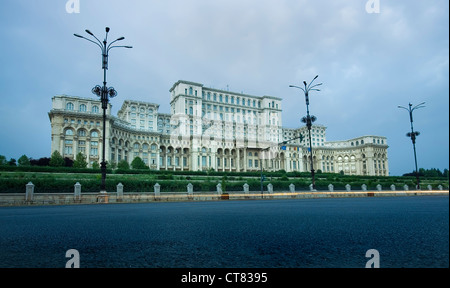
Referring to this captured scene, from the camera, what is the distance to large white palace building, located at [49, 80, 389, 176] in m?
66.6

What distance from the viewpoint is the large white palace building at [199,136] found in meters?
66.6

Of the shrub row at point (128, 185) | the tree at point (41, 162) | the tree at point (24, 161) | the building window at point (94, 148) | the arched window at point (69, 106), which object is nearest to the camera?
the shrub row at point (128, 185)

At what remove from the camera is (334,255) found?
1.83m

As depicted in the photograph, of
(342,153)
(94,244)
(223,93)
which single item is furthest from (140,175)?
(342,153)

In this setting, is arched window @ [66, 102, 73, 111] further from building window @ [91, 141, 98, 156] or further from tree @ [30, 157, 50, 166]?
tree @ [30, 157, 50, 166]

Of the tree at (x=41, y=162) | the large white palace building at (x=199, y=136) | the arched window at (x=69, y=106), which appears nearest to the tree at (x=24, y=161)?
the tree at (x=41, y=162)

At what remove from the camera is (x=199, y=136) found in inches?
3442

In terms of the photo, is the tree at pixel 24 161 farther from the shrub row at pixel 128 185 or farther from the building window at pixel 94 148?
the shrub row at pixel 128 185

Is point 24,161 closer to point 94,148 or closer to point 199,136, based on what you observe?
point 94,148

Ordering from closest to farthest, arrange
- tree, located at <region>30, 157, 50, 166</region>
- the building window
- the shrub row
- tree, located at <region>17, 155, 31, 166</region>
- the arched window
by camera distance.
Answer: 1. the shrub row
2. tree, located at <region>30, 157, 50, 166</region>
3. tree, located at <region>17, 155, 31, 166</region>
4. the arched window
5. the building window

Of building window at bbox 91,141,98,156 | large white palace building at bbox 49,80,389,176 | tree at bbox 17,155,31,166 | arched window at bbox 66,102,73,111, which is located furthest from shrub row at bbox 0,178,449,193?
arched window at bbox 66,102,73,111

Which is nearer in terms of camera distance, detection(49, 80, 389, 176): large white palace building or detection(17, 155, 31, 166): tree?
detection(17, 155, 31, 166): tree
